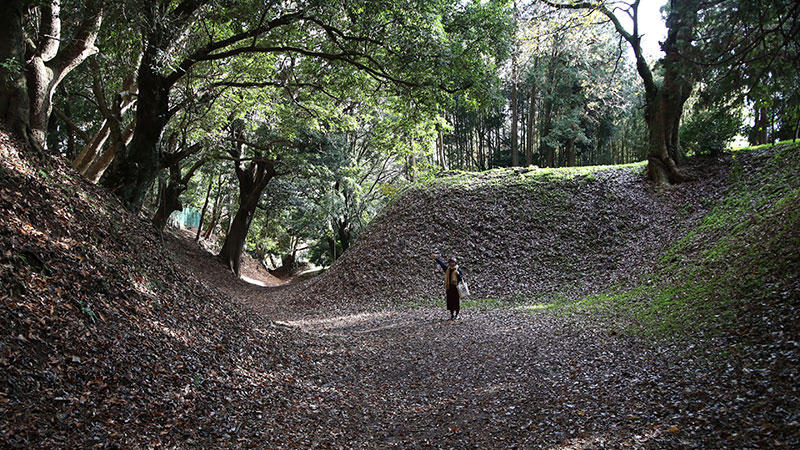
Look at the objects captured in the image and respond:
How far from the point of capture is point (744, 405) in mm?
4238

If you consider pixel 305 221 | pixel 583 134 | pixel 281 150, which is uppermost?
pixel 583 134

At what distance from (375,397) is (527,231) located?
476 inches

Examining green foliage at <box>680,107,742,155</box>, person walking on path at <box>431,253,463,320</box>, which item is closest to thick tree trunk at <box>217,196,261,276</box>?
person walking on path at <box>431,253,463,320</box>

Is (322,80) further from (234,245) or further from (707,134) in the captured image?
(234,245)

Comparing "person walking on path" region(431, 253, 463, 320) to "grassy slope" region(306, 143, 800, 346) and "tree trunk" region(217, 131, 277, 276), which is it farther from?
"tree trunk" region(217, 131, 277, 276)

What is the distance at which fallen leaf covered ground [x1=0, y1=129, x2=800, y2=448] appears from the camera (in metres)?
3.82

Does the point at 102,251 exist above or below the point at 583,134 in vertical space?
below

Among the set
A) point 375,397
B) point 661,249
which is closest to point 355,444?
point 375,397

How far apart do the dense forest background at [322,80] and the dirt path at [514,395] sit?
416 centimetres

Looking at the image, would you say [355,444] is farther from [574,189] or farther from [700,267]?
[574,189]

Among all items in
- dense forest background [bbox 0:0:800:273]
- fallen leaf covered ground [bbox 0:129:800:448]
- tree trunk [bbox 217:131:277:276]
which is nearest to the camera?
fallen leaf covered ground [bbox 0:129:800:448]

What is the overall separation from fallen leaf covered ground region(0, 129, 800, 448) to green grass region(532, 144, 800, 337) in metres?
0.82

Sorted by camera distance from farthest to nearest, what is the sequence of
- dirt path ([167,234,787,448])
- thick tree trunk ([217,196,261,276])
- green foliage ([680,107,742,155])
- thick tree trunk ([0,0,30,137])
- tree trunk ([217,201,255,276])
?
tree trunk ([217,201,255,276]) < thick tree trunk ([217,196,261,276]) < green foliage ([680,107,742,155]) < thick tree trunk ([0,0,30,137]) < dirt path ([167,234,787,448])

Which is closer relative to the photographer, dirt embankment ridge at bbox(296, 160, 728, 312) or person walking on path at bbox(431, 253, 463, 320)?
person walking on path at bbox(431, 253, 463, 320)
